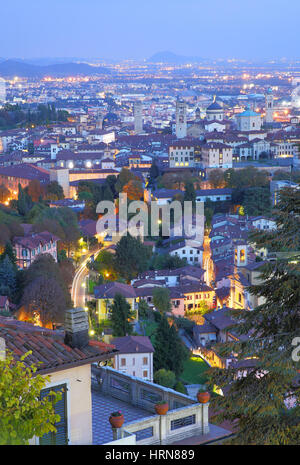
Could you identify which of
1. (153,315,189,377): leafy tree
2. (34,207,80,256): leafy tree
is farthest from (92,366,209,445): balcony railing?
(34,207,80,256): leafy tree

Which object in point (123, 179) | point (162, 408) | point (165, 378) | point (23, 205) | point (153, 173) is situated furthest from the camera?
point (153, 173)

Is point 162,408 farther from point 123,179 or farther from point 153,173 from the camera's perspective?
point 153,173

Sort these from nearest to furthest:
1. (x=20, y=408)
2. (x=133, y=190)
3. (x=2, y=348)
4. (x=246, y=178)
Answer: (x=20, y=408)
(x=2, y=348)
(x=133, y=190)
(x=246, y=178)

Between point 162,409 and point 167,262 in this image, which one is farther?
point 167,262

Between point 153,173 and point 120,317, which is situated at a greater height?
point 120,317

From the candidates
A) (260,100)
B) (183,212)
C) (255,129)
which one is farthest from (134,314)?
(260,100)

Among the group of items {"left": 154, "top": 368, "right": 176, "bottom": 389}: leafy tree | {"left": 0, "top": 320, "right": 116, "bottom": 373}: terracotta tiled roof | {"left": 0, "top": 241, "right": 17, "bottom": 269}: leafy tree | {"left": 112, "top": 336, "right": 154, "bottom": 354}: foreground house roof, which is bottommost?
{"left": 154, "top": 368, "right": 176, "bottom": 389}: leafy tree

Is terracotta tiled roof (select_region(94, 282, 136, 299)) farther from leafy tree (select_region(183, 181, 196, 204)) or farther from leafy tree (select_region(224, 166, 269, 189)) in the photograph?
leafy tree (select_region(224, 166, 269, 189))

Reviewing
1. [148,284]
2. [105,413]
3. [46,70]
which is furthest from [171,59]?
[105,413]
